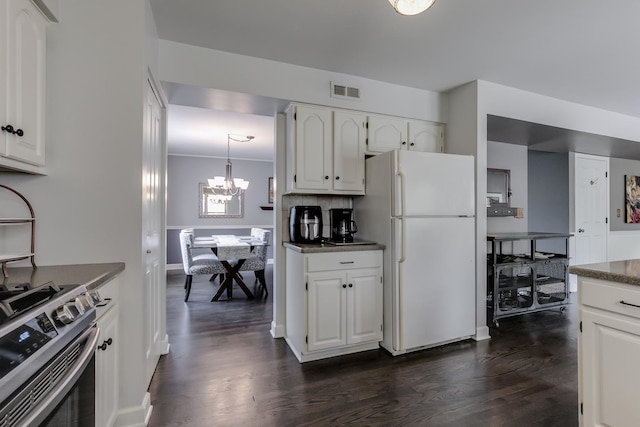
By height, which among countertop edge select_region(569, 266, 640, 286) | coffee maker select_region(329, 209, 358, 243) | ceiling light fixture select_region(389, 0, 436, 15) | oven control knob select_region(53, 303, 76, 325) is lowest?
oven control knob select_region(53, 303, 76, 325)

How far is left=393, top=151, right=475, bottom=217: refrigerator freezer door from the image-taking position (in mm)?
2490

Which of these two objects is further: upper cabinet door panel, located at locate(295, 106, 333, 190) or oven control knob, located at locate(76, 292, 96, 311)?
upper cabinet door panel, located at locate(295, 106, 333, 190)

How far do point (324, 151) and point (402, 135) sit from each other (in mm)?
890

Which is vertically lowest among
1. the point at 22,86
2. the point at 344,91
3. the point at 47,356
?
the point at 47,356

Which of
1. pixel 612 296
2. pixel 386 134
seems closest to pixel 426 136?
pixel 386 134

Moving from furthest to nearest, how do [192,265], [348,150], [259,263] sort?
1. [259,263]
2. [192,265]
3. [348,150]

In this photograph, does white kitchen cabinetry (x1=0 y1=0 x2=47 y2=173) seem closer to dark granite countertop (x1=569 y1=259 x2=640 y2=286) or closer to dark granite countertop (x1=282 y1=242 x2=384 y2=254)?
dark granite countertop (x1=282 y1=242 x2=384 y2=254)

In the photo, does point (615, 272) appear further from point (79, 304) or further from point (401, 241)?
point (79, 304)

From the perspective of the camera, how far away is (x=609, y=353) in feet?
4.47

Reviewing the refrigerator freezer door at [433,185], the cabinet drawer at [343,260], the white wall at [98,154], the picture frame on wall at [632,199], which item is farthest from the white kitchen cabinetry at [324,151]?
the picture frame on wall at [632,199]

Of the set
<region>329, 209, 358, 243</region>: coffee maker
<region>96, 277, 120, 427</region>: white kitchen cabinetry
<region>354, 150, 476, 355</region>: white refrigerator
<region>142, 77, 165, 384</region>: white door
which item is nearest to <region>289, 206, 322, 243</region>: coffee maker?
<region>329, 209, 358, 243</region>: coffee maker

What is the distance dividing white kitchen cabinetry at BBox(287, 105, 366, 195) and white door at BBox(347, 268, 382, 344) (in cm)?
81

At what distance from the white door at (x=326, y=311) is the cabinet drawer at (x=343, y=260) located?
6 centimetres

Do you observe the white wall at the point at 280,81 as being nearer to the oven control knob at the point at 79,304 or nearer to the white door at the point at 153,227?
the white door at the point at 153,227
